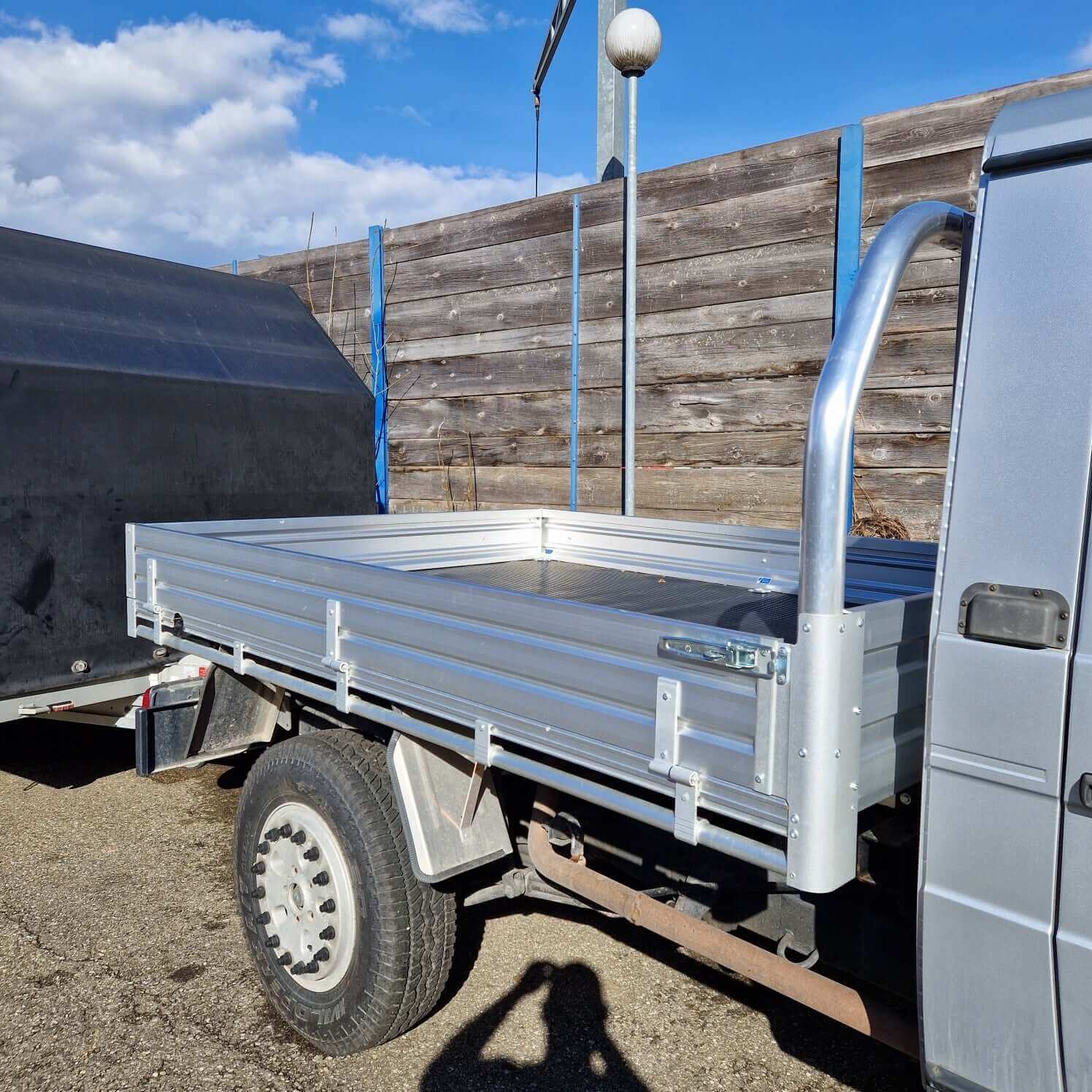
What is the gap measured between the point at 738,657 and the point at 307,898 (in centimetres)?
183

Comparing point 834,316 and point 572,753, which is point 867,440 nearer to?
point 834,316

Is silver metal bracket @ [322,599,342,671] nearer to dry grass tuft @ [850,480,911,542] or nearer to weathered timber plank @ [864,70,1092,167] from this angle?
dry grass tuft @ [850,480,911,542]

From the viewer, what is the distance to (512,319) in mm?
6398

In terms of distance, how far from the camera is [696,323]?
17.8ft

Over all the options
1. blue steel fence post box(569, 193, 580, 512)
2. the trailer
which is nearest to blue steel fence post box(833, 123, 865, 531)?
blue steel fence post box(569, 193, 580, 512)

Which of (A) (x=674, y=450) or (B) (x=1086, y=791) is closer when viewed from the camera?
(B) (x=1086, y=791)

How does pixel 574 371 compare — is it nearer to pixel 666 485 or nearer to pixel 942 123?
pixel 666 485

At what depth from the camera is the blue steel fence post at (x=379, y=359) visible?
284 inches

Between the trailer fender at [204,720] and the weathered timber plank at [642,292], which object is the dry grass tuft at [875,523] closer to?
the weathered timber plank at [642,292]

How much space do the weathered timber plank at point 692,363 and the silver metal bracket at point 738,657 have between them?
3246mm

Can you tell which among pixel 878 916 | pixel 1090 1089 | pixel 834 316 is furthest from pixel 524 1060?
pixel 834 316

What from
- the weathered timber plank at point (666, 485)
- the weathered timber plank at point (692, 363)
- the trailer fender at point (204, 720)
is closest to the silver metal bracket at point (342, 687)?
the trailer fender at point (204, 720)

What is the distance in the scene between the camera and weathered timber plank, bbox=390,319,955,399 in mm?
4621

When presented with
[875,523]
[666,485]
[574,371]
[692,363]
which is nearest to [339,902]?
[875,523]
